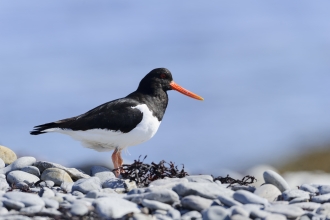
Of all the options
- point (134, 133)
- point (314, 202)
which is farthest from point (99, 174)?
point (314, 202)

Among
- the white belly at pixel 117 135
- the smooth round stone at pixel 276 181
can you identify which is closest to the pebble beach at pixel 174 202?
the smooth round stone at pixel 276 181

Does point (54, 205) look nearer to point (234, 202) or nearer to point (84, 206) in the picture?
point (84, 206)

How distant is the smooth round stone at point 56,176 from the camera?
7.08m

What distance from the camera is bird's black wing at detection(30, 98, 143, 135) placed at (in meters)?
8.17

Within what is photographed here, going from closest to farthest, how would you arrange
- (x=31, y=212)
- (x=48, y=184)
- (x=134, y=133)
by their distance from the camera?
(x=31, y=212) < (x=48, y=184) < (x=134, y=133)

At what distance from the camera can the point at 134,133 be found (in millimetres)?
8164

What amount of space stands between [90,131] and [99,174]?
4.02 feet

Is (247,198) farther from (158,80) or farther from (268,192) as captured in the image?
(158,80)

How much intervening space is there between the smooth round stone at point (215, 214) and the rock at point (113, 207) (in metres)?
0.56

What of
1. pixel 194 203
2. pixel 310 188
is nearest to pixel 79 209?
pixel 194 203

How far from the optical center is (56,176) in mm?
7102

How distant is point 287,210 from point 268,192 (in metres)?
0.67

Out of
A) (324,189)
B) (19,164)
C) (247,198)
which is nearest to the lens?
(247,198)

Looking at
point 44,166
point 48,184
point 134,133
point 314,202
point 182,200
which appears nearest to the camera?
point 182,200
